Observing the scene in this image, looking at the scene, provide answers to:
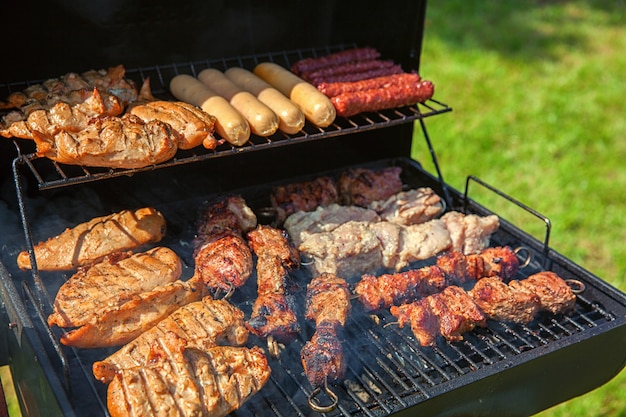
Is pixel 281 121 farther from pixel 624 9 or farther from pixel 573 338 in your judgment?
pixel 624 9

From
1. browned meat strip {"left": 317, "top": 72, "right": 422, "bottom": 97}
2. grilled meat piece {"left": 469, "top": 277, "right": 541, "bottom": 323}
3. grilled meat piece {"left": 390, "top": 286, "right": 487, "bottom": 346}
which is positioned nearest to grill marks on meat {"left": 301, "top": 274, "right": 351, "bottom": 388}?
grilled meat piece {"left": 390, "top": 286, "right": 487, "bottom": 346}

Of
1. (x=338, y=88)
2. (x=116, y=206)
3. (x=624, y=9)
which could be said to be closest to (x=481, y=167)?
(x=338, y=88)

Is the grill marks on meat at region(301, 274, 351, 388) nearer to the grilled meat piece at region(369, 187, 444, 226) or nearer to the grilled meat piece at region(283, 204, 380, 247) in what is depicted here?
the grilled meat piece at region(283, 204, 380, 247)

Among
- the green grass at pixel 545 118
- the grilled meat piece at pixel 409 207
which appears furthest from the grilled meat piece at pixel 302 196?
the green grass at pixel 545 118

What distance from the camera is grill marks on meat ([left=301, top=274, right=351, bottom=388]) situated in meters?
3.22

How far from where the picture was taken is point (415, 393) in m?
3.19

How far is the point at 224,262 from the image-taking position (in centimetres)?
382

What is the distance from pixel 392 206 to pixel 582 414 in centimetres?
233

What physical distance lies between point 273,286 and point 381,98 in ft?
4.73

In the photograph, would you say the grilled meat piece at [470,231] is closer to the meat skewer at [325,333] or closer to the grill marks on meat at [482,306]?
the grill marks on meat at [482,306]

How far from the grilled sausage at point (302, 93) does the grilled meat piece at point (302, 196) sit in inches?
26.2

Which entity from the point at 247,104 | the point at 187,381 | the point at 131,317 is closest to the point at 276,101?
the point at 247,104

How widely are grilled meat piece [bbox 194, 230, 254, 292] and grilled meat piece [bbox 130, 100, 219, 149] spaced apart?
64 cm

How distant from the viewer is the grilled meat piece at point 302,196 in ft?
14.8
